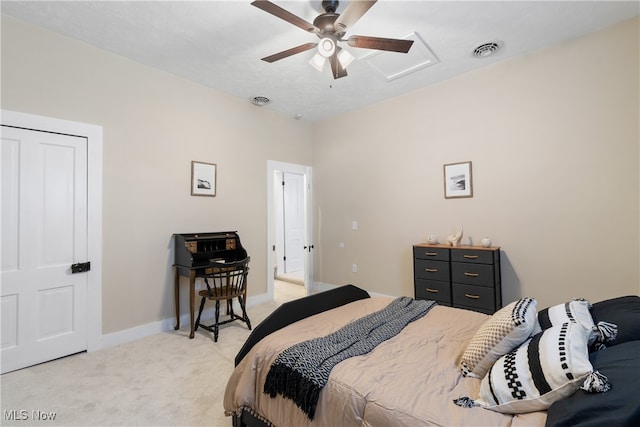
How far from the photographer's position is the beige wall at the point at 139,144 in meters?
2.62

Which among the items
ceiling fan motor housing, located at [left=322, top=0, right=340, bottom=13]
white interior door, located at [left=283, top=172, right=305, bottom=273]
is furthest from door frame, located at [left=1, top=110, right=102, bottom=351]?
white interior door, located at [left=283, top=172, right=305, bottom=273]

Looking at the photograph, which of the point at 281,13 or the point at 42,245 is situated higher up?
the point at 281,13

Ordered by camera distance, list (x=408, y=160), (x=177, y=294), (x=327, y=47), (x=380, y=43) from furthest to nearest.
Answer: (x=408, y=160) → (x=177, y=294) → (x=327, y=47) → (x=380, y=43)

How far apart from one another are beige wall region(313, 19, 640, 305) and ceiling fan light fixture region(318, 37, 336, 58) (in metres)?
2.01

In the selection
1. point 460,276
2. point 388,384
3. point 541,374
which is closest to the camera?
point 541,374

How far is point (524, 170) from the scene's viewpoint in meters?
3.15

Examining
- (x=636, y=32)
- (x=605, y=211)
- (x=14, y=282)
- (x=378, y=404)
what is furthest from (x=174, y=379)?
(x=636, y=32)

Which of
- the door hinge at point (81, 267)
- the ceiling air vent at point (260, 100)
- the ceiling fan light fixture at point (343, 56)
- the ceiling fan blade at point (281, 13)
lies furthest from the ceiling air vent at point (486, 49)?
the door hinge at point (81, 267)

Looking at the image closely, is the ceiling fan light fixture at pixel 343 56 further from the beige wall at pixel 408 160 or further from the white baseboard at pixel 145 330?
the white baseboard at pixel 145 330

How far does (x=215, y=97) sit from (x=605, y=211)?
4.47 m

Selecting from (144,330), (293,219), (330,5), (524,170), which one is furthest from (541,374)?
(293,219)

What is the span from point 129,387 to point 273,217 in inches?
108

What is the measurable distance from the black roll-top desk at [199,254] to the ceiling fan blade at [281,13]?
93.8 inches

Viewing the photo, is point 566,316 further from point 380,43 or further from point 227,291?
point 227,291
